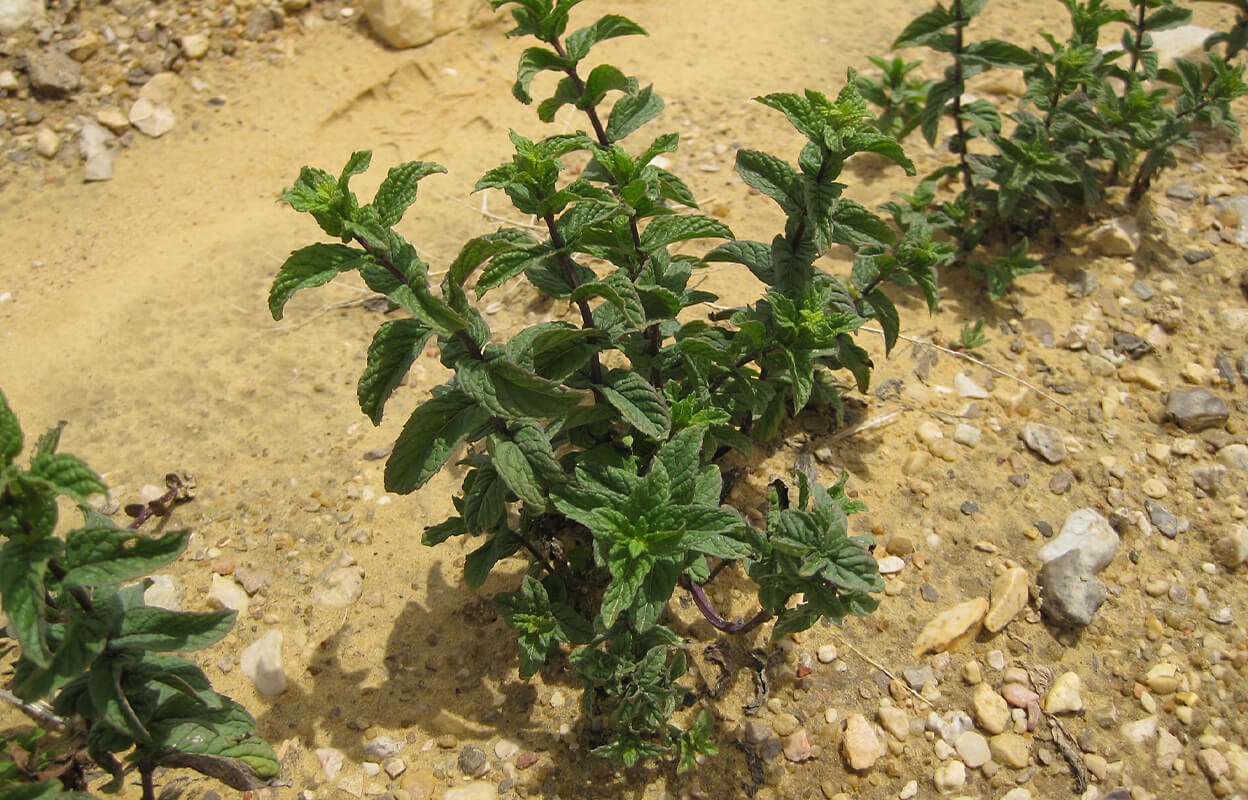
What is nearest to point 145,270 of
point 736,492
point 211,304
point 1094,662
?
point 211,304

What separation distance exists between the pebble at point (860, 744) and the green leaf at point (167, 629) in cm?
203

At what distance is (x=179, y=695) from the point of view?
239cm

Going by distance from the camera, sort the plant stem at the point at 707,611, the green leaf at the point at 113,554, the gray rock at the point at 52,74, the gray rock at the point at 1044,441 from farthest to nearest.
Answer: the gray rock at the point at 52,74 → the gray rock at the point at 1044,441 → the plant stem at the point at 707,611 → the green leaf at the point at 113,554

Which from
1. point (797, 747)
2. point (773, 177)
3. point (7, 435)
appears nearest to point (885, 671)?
point (797, 747)

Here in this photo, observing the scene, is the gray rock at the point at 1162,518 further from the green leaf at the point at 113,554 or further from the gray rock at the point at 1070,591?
the green leaf at the point at 113,554

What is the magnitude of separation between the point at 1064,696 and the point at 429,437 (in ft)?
7.81

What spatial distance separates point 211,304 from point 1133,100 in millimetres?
4909

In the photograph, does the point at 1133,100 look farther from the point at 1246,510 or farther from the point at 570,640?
the point at 570,640

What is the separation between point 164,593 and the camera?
3428mm

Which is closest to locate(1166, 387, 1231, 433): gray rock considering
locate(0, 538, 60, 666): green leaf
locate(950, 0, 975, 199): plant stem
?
locate(950, 0, 975, 199): plant stem

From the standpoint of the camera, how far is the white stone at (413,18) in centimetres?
629

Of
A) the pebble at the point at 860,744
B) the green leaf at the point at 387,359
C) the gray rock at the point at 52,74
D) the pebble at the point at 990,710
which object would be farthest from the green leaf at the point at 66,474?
the gray rock at the point at 52,74

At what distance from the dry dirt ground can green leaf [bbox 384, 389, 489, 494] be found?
41.5 inches

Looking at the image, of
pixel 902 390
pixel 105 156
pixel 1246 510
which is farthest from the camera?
pixel 105 156
